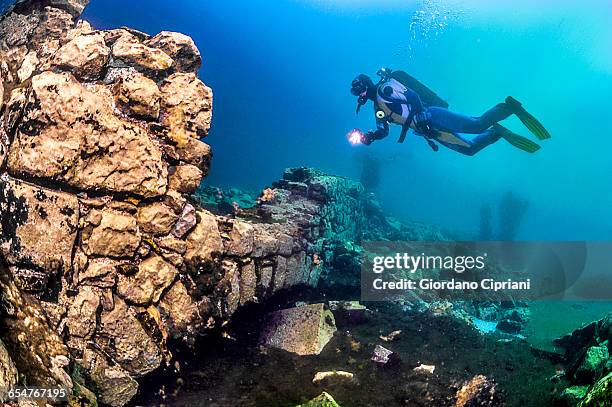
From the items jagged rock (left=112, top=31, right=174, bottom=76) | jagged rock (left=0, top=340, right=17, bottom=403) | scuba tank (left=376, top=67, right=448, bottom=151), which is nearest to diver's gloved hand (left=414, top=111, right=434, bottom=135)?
scuba tank (left=376, top=67, right=448, bottom=151)

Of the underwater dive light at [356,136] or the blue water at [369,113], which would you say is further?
the blue water at [369,113]

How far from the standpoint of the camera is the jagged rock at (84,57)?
6758 millimetres

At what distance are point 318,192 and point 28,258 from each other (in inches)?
437

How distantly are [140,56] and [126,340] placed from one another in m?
5.87

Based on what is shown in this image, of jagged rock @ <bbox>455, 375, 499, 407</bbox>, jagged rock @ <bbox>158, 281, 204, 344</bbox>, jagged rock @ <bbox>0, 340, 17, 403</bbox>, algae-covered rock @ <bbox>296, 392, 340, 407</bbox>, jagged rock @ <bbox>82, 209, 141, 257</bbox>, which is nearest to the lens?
jagged rock @ <bbox>0, 340, 17, 403</bbox>

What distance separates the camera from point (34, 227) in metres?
5.74

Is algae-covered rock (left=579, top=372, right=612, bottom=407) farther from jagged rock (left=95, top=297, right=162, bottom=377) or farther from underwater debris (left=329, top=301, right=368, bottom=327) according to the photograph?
jagged rock (left=95, top=297, right=162, bottom=377)

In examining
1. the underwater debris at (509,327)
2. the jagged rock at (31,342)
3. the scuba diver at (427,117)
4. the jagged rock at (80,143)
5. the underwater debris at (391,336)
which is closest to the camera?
the jagged rock at (31,342)

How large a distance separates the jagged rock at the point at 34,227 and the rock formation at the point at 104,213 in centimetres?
2

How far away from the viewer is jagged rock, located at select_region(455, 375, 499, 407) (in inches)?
272

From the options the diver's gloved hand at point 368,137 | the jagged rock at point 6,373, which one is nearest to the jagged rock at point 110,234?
the jagged rock at point 6,373

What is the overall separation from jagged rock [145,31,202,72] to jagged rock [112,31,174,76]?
1.41ft

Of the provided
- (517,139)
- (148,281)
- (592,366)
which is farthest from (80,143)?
(517,139)

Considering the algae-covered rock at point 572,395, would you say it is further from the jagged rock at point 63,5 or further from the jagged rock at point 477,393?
the jagged rock at point 63,5
